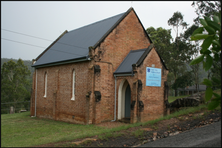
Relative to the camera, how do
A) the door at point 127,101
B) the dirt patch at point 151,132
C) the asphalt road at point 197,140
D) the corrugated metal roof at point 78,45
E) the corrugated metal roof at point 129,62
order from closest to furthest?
1. the asphalt road at point 197,140
2. the dirt patch at point 151,132
3. the corrugated metal roof at point 129,62
4. the door at point 127,101
5. the corrugated metal roof at point 78,45

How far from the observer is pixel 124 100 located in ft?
62.4

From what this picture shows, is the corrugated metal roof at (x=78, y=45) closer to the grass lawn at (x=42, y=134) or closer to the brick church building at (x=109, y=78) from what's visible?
the brick church building at (x=109, y=78)

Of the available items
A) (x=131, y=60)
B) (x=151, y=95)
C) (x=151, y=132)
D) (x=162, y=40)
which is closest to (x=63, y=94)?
(x=131, y=60)

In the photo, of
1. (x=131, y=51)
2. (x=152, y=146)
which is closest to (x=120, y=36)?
(x=131, y=51)

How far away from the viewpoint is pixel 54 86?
2222 cm

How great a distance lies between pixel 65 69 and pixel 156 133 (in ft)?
42.9

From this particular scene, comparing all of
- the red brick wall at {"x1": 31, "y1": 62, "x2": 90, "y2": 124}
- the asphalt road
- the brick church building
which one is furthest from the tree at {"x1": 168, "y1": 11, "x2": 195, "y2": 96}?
the asphalt road

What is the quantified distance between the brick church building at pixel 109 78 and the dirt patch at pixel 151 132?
14.9 ft

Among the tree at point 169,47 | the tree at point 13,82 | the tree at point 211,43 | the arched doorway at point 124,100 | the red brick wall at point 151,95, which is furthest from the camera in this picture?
the tree at point 13,82

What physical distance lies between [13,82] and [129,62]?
40296mm

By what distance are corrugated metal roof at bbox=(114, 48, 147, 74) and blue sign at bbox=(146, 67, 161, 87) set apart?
1529 mm

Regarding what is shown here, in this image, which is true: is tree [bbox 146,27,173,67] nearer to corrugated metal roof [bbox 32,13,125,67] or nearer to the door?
corrugated metal roof [bbox 32,13,125,67]

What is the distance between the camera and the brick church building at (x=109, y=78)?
17.0 metres

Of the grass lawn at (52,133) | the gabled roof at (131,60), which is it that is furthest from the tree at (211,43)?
the gabled roof at (131,60)
